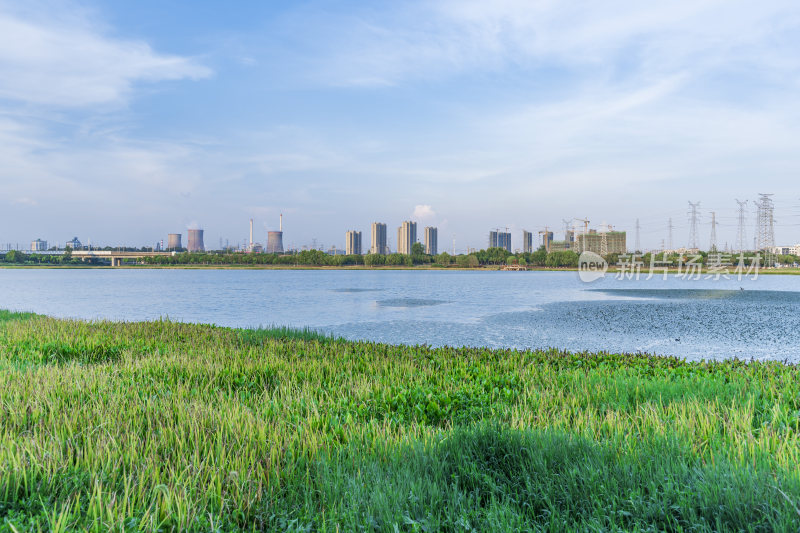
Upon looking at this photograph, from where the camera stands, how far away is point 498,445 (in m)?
3.91

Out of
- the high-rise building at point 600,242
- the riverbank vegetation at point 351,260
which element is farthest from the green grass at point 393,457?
the high-rise building at point 600,242

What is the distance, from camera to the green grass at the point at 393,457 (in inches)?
111

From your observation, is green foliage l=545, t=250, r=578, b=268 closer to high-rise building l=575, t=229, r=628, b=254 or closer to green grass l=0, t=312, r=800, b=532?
high-rise building l=575, t=229, r=628, b=254

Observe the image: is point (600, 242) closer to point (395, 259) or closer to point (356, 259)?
point (395, 259)

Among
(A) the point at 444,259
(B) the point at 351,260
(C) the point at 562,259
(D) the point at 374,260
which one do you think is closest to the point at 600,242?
(C) the point at 562,259

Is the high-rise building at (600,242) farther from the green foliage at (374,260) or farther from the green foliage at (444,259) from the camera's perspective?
the green foliage at (374,260)

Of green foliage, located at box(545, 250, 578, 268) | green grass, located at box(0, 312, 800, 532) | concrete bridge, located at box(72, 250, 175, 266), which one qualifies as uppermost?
concrete bridge, located at box(72, 250, 175, 266)

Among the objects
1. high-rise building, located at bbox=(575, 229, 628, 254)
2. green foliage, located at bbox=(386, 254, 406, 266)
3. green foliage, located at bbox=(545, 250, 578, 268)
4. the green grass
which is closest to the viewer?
the green grass

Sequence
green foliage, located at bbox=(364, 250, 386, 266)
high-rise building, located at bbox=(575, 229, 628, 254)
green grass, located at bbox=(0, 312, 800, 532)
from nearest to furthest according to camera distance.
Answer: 1. green grass, located at bbox=(0, 312, 800, 532)
2. green foliage, located at bbox=(364, 250, 386, 266)
3. high-rise building, located at bbox=(575, 229, 628, 254)

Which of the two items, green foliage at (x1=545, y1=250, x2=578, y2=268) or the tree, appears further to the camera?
the tree

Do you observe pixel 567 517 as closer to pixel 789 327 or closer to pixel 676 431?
pixel 676 431

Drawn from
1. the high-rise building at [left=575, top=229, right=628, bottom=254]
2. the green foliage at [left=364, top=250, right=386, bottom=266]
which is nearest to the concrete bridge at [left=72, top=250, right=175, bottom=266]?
the green foliage at [left=364, top=250, right=386, bottom=266]

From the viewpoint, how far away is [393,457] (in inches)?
141

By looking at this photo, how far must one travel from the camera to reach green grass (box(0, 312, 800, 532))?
2.81 m
